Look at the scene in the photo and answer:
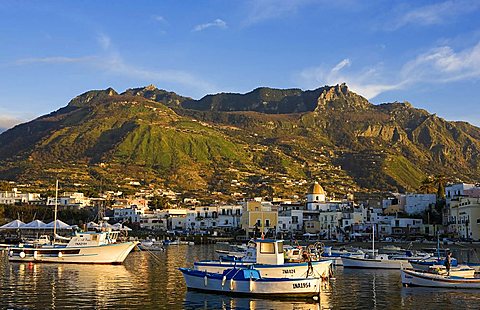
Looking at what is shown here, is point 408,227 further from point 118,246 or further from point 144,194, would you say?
point 144,194

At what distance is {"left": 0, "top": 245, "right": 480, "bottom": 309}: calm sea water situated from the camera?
31.5 m

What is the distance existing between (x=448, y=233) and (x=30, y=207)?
299 feet

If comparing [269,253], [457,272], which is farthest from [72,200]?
[457,272]

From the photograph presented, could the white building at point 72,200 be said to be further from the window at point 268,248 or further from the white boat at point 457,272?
the white boat at point 457,272

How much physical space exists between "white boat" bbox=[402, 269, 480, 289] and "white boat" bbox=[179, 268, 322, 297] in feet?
33.1

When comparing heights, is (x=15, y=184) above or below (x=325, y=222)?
above

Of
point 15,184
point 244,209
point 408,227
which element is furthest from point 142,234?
point 15,184

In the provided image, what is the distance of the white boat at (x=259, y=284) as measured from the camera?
33.5 metres

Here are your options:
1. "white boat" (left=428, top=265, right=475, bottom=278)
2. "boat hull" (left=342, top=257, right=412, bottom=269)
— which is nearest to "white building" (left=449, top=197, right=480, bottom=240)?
"boat hull" (left=342, top=257, right=412, bottom=269)

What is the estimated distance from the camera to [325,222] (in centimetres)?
12094

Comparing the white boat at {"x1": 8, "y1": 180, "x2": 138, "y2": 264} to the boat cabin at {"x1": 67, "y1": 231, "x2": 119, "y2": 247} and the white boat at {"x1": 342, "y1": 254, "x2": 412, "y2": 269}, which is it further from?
the white boat at {"x1": 342, "y1": 254, "x2": 412, "y2": 269}

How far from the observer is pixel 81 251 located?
197 ft

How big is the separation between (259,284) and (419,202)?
295ft

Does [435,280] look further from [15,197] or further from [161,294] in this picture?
[15,197]
